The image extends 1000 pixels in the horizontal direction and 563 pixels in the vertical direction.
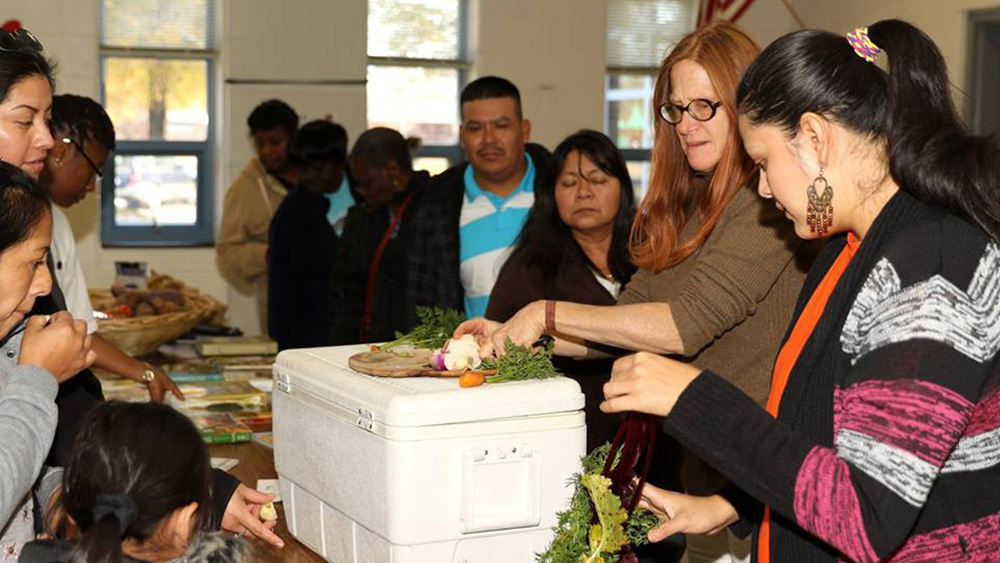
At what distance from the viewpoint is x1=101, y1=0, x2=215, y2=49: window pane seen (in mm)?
6258

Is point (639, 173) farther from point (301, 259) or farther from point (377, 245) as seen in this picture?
point (377, 245)

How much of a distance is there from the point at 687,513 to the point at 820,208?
55cm

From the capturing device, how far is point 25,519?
1.65 metres

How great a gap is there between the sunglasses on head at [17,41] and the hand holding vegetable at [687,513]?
133 cm

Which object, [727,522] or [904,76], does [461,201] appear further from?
[904,76]

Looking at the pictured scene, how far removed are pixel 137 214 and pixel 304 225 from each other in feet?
7.24

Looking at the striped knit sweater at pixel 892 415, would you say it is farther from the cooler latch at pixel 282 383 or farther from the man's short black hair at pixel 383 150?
the man's short black hair at pixel 383 150

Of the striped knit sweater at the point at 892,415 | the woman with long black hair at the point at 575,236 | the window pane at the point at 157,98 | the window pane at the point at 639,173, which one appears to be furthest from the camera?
the window pane at the point at 639,173

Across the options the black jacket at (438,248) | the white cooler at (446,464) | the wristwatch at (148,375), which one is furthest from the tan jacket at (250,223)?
the white cooler at (446,464)

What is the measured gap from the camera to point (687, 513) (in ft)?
5.63

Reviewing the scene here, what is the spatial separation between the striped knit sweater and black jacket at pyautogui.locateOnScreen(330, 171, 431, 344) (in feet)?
8.74

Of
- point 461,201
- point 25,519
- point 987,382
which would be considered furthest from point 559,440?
point 461,201

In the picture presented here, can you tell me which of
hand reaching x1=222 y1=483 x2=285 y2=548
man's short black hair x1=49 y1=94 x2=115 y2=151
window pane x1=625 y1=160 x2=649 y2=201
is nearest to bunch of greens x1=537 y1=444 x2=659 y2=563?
hand reaching x1=222 y1=483 x2=285 y2=548

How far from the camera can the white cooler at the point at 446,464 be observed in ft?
5.37
